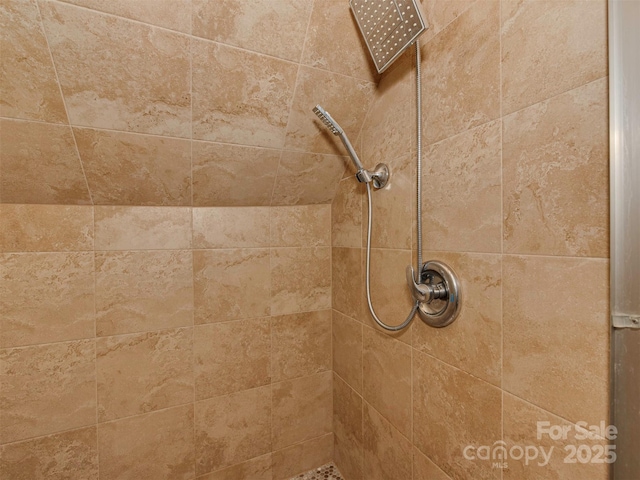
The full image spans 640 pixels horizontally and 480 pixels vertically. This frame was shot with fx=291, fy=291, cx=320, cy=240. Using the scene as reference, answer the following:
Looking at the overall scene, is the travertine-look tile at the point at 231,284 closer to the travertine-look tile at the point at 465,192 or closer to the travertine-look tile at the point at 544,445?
the travertine-look tile at the point at 465,192

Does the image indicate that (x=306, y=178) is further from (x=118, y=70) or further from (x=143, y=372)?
(x=143, y=372)

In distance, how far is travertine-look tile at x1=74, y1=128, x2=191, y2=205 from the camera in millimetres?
965

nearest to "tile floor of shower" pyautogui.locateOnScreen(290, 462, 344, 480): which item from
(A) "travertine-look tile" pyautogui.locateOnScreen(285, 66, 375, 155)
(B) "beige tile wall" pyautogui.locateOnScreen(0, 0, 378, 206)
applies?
(B) "beige tile wall" pyautogui.locateOnScreen(0, 0, 378, 206)

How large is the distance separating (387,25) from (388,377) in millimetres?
1137

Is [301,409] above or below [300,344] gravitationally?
below

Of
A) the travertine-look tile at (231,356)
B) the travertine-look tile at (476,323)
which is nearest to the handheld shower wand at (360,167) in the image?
the travertine-look tile at (476,323)

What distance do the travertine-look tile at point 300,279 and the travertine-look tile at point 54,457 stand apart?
825 mm

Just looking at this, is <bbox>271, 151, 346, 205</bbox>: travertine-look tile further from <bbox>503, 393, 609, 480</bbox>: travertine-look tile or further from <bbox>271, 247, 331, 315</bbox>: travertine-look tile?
<bbox>503, 393, 609, 480</bbox>: travertine-look tile

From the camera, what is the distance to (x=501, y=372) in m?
0.68

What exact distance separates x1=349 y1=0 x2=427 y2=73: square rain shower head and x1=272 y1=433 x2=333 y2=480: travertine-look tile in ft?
5.36

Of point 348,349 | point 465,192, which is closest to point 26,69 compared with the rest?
point 465,192

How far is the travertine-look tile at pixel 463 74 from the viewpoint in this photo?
0.68 metres

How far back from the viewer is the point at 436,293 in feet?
2.67

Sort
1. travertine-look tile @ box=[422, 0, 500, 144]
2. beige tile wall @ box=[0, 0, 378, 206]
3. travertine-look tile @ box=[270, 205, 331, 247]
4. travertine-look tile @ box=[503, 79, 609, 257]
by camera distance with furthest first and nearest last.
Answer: travertine-look tile @ box=[270, 205, 331, 247] → beige tile wall @ box=[0, 0, 378, 206] → travertine-look tile @ box=[422, 0, 500, 144] → travertine-look tile @ box=[503, 79, 609, 257]
